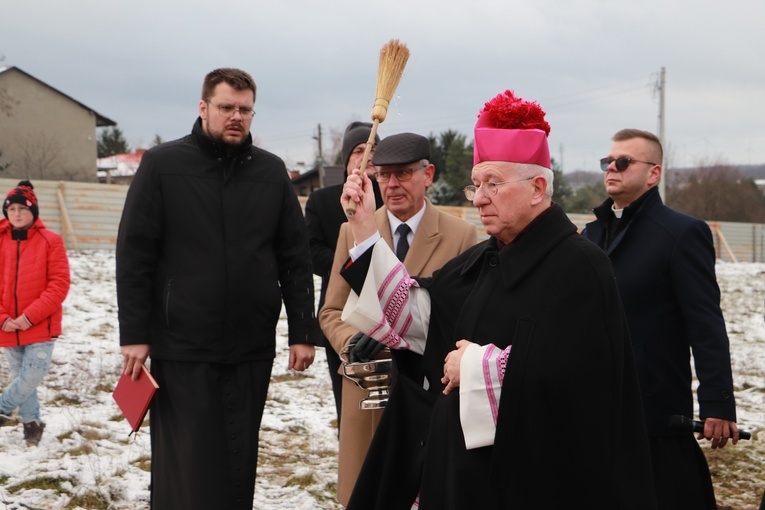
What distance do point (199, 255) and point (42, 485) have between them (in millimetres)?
2320

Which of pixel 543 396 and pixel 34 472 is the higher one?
pixel 543 396

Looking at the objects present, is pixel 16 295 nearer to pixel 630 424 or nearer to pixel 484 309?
pixel 484 309

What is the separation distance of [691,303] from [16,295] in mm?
4917

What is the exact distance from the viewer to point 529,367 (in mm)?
2557

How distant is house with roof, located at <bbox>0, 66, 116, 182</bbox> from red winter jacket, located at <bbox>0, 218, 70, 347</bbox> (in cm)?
3616

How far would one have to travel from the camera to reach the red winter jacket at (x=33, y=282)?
623 centimetres

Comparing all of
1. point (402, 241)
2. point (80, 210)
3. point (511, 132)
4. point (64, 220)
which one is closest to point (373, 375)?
point (402, 241)

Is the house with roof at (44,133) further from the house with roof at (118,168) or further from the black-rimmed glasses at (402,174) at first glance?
the black-rimmed glasses at (402,174)

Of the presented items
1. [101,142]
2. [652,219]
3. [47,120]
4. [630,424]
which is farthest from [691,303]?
[101,142]

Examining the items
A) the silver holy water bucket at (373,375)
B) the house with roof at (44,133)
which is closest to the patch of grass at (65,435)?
the silver holy water bucket at (373,375)

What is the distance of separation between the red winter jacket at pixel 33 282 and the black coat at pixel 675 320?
438 centimetres

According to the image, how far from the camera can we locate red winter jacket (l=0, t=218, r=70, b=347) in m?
6.23

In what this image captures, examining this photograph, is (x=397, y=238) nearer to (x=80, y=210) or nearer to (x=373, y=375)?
(x=373, y=375)

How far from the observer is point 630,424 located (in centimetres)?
262
